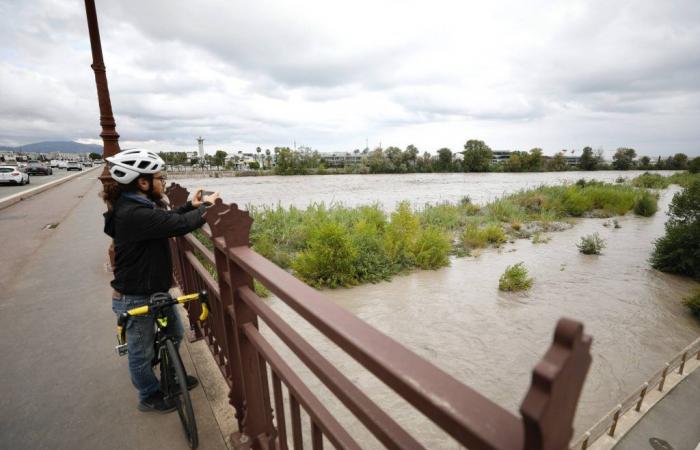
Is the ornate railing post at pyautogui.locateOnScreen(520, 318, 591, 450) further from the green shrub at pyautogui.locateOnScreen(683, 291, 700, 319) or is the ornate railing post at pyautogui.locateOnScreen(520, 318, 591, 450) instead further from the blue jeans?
the green shrub at pyautogui.locateOnScreen(683, 291, 700, 319)

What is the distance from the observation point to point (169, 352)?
99.0 inches

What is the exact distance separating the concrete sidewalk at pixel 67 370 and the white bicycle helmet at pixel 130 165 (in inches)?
72.4

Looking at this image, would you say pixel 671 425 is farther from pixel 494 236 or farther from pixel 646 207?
pixel 646 207

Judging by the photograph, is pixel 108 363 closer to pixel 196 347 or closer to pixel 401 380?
pixel 196 347

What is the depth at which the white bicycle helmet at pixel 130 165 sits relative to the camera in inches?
90.4

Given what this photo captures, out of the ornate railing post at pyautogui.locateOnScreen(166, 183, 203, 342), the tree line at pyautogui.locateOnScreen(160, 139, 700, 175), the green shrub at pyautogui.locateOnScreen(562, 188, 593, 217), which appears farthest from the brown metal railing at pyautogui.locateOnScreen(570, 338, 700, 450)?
the tree line at pyautogui.locateOnScreen(160, 139, 700, 175)

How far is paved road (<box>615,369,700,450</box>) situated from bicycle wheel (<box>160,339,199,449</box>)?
3.94m

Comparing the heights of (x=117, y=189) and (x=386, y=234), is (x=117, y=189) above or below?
above

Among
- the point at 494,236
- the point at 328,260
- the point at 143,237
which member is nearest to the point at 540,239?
the point at 494,236

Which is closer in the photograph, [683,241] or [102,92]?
[102,92]

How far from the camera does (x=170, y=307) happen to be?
8.64 feet

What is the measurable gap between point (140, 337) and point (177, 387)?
481mm

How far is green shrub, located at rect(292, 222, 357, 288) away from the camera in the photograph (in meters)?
8.49

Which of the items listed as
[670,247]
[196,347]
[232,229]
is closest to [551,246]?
[670,247]
